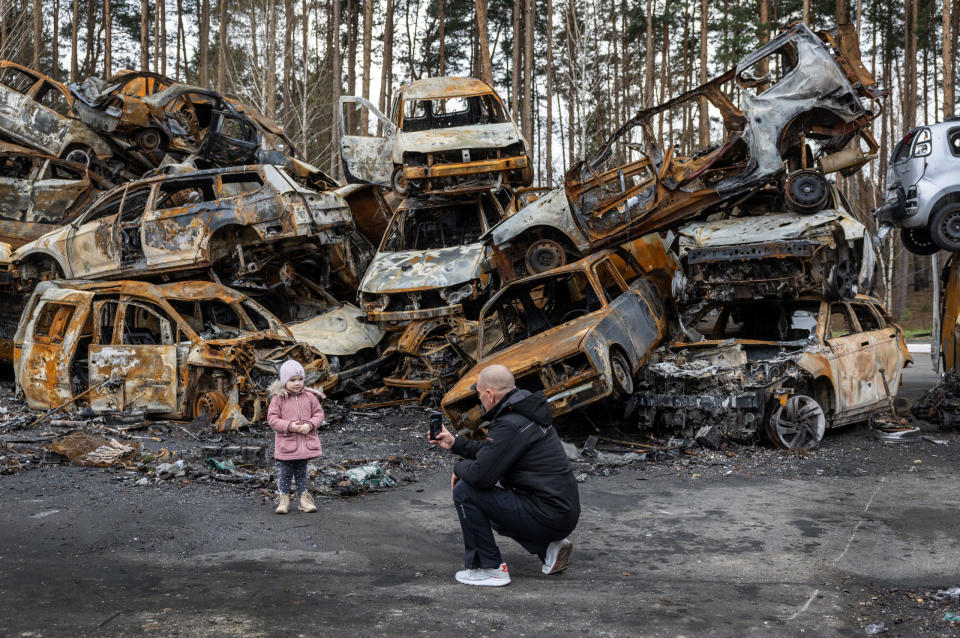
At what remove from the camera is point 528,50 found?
87.1ft

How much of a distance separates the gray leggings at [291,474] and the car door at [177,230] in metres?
5.77

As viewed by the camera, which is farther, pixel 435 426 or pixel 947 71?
pixel 947 71

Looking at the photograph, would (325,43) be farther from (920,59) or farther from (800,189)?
(800,189)

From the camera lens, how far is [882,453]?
Answer: 28.0ft

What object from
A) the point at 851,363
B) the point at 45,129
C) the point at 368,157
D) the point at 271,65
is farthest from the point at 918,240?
Result: the point at 271,65

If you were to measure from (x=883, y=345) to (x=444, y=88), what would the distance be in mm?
8226

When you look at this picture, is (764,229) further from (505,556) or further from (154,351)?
(154,351)

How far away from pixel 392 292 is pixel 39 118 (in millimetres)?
8330

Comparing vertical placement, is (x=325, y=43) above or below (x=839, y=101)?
above

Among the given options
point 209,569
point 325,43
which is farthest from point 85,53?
point 209,569

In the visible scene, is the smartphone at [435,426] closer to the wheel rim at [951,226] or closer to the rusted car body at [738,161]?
the rusted car body at [738,161]

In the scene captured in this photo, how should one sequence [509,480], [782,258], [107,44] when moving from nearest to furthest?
1. [509,480]
2. [782,258]
3. [107,44]

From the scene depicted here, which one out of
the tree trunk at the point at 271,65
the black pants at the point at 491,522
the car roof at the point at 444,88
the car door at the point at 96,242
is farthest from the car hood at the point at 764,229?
the tree trunk at the point at 271,65

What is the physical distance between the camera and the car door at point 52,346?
10055 millimetres
